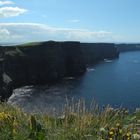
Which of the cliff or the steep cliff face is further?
the steep cliff face

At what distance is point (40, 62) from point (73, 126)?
414 ft

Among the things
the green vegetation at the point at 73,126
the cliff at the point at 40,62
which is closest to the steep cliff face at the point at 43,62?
the cliff at the point at 40,62

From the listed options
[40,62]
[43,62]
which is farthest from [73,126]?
[43,62]

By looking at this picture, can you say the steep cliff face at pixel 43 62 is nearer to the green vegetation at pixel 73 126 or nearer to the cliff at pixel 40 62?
the cliff at pixel 40 62

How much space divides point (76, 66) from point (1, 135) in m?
143

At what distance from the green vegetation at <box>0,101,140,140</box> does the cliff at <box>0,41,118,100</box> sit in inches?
3519

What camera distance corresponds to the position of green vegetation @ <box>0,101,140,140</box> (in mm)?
7595

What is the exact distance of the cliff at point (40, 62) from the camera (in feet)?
384

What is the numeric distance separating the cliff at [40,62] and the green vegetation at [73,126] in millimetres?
89392

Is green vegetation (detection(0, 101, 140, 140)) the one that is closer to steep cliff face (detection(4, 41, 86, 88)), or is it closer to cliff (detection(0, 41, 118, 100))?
cliff (detection(0, 41, 118, 100))

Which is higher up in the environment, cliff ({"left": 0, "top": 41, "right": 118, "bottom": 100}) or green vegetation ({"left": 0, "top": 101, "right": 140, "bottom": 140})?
green vegetation ({"left": 0, "top": 101, "right": 140, "bottom": 140})

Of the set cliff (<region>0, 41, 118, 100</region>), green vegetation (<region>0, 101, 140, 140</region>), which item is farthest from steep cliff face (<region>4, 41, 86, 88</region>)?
green vegetation (<region>0, 101, 140, 140</region>)

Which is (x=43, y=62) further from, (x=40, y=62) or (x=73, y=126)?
(x=73, y=126)

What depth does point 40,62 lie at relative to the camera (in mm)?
133750
